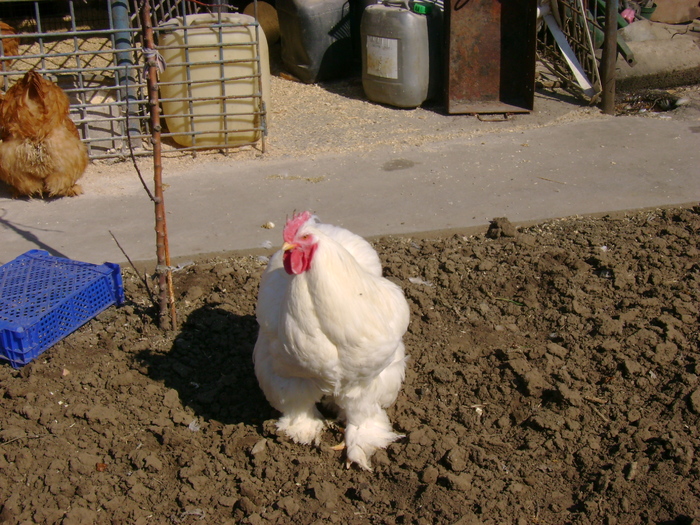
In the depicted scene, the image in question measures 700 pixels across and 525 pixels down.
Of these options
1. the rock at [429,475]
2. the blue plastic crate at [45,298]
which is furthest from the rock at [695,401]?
the blue plastic crate at [45,298]

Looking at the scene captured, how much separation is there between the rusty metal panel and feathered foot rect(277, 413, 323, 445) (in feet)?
17.5

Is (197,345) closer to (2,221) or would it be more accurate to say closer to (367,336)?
(367,336)

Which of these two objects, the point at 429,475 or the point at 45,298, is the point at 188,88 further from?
the point at 429,475

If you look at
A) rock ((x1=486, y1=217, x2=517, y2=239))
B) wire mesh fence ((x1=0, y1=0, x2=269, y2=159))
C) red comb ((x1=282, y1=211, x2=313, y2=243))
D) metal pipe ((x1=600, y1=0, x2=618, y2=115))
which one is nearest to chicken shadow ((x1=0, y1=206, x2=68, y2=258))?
wire mesh fence ((x1=0, y1=0, x2=269, y2=159))

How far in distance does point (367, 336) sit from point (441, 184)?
11.7 feet

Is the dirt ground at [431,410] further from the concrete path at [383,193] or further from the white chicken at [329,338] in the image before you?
the concrete path at [383,193]

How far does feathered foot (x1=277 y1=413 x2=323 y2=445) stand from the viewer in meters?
3.67

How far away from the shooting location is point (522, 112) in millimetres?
8039

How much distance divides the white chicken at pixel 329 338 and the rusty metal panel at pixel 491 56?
4.86m

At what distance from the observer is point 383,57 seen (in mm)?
8102

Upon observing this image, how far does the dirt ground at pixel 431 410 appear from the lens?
127 inches

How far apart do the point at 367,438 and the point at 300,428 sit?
37cm

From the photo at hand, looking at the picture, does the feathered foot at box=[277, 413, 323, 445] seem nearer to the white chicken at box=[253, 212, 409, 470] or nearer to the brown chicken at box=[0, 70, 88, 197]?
the white chicken at box=[253, 212, 409, 470]

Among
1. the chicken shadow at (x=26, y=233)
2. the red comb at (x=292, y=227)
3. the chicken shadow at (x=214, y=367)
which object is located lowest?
the chicken shadow at (x=214, y=367)
